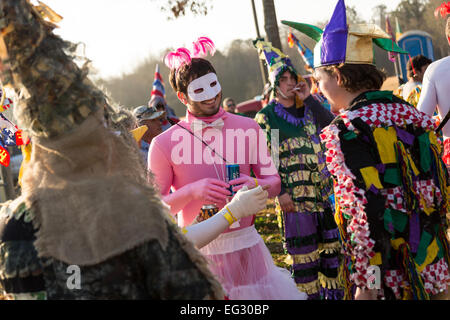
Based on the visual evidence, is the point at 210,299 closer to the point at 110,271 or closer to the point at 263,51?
the point at 110,271

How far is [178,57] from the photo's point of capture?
3.30 meters

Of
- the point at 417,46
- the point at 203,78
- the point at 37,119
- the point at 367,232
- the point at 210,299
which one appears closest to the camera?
the point at 37,119

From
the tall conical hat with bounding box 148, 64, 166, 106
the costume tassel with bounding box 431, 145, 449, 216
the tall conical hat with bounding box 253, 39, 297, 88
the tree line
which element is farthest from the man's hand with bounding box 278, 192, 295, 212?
the tree line

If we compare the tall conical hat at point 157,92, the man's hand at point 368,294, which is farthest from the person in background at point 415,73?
the man's hand at point 368,294

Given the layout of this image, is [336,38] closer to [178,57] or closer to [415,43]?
[178,57]

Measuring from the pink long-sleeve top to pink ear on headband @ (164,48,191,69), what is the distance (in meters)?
0.38

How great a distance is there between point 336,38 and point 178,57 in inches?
45.6

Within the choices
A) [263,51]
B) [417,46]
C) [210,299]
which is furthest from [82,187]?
[417,46]

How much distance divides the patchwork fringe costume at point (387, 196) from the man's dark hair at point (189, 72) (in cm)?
120

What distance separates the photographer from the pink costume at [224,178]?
117 inches

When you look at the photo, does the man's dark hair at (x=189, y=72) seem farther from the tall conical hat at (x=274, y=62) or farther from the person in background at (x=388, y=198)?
the tall conical hat at (x=274, y=62)

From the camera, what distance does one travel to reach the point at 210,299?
5.57ft

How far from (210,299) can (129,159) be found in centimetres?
58

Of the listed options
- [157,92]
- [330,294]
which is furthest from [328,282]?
[157,92]
